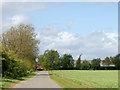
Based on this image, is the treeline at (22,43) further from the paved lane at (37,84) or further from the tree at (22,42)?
the paved lane at (37,84)

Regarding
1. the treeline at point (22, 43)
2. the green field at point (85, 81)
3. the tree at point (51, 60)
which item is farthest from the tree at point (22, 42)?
the tree at point (51, 60)

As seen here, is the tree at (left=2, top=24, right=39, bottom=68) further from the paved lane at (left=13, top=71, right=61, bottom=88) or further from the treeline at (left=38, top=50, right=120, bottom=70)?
the treeline at (left=38, top=50, right=120, bottom=70)

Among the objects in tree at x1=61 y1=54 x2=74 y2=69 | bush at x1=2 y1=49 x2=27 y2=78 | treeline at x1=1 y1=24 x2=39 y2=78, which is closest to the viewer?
bush at x1=2 y1=49 x2=27 y2=78

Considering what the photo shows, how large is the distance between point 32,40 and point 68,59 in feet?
390

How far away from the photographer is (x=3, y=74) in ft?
109

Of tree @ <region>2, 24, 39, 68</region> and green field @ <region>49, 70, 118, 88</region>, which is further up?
tree @ <region>2, 24, 39, 68</region>

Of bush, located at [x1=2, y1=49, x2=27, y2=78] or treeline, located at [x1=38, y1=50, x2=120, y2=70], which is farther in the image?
treeline, located at [x1=38, y1=50, x2=120, y2=70]

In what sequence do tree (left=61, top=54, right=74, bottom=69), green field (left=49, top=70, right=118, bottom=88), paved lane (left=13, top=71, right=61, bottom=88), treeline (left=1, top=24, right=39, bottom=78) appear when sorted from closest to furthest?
1. paved lane (left=13, top=71, right=61, bottom=88)
2. green field (left=49, top=70, right=118, bottom=88)
3. treeline (left=1, top=24, right=39, bottom=78)
4. tree (left=61, top=54, right=74, bottom=69)

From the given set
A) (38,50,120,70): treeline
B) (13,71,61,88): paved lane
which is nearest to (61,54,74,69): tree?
(38,50,120,70): treeline

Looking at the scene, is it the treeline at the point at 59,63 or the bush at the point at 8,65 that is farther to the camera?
the treeline at the point at 59,63

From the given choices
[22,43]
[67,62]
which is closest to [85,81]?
[22,43]

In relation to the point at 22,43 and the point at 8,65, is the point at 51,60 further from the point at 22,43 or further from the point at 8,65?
the point at 8,65

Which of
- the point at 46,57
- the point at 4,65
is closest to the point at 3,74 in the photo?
the point at 4,65

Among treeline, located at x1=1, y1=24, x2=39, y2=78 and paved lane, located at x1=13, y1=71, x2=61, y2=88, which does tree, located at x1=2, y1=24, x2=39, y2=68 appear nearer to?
treeline, located at x1=1, y1=24, x2=39, y2=78
